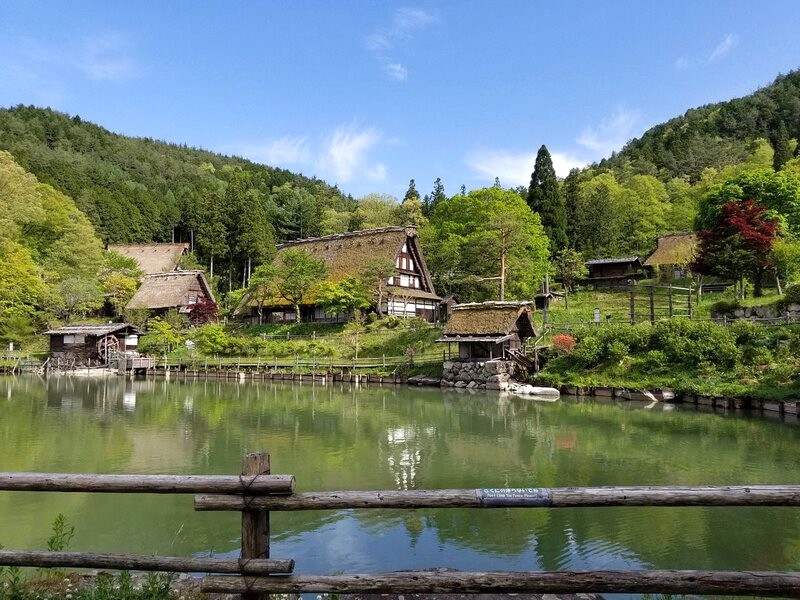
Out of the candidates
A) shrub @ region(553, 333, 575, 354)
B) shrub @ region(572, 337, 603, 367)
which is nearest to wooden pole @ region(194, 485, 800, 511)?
shrub @ region(572, 337, 603, 367)

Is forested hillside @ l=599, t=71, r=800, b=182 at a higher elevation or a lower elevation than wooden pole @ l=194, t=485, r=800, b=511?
higher

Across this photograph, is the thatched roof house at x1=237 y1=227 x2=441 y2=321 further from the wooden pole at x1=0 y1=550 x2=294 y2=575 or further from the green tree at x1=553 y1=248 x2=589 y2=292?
the wooden pole at x1=0 y1=550 x2=294 y2=575

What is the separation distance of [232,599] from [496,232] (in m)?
29.2

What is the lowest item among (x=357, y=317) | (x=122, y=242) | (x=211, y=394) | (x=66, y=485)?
(x=211, y=394)

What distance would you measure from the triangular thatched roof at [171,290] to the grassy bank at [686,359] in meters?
31.0

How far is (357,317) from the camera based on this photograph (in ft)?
116

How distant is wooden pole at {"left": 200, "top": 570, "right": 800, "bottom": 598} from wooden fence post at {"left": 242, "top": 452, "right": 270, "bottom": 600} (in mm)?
146

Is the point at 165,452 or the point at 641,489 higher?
the point at 641,489

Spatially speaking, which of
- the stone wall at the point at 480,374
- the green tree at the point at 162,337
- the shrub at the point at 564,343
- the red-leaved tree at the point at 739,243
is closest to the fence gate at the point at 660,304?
the red-leaved tree at the point at 739,243

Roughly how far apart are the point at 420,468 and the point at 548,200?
1534 inches

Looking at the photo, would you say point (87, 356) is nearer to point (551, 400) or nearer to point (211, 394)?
point (211, 394)

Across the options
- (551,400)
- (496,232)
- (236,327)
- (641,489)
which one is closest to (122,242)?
(236,327)

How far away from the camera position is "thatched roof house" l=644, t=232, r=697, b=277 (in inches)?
1550

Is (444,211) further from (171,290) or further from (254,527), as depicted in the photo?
(254,527)
